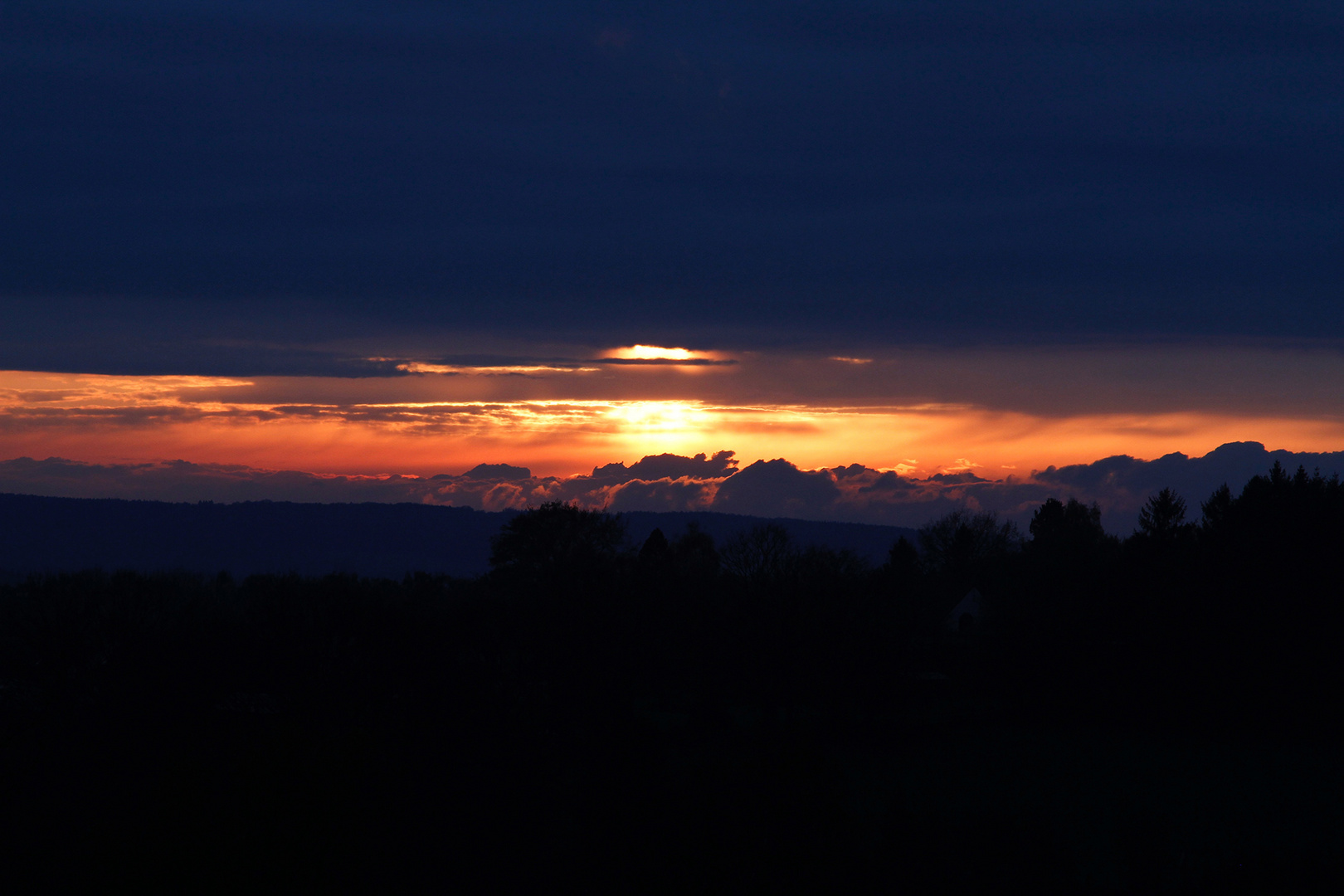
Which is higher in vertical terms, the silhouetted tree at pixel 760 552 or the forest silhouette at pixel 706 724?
the silhouetted tree at pixel 760 552

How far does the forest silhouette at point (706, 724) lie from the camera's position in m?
26.1

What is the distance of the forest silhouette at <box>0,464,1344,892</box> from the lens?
26.1m

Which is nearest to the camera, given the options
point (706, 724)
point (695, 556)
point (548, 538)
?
point (706, 724)

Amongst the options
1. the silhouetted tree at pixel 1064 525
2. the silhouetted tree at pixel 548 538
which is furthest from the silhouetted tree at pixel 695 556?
the silhouetted tree at pixel 1064 525

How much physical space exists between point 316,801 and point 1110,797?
92.7ft

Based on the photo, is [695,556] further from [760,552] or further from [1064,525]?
[1064,525]

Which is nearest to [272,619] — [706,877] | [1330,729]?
[706,877]

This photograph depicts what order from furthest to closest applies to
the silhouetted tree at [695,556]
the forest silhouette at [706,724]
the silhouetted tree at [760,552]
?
the silhouetted tree at [760,552], the silhouetted tree at [695,556], the forest silhouette at [706,724]

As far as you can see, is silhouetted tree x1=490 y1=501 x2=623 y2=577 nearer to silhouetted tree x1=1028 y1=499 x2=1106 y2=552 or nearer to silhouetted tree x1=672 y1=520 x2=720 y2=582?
silhouetted tree x1=672 y1=520 x2=720 y2=582

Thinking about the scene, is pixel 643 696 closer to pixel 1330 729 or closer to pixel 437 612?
pixel 437 612

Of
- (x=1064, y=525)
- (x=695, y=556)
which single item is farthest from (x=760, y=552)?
(x=1064, y=525)

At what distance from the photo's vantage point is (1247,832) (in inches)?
1351

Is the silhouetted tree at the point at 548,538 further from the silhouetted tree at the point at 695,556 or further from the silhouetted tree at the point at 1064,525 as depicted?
the silhouetted tree at the point at 1064,525

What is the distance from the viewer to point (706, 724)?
52750mm
